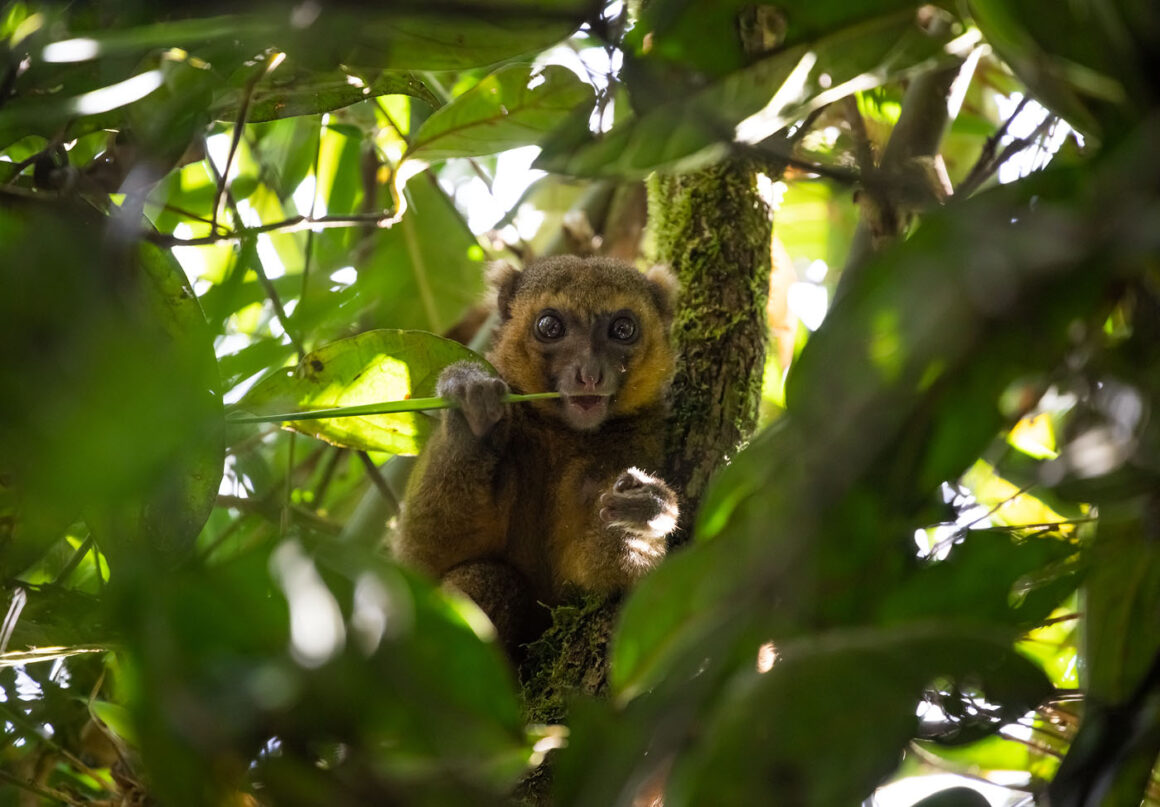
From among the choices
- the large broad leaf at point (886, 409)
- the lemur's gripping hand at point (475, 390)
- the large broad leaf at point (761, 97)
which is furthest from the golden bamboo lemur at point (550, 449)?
the large broad leaf at point (886, 409)

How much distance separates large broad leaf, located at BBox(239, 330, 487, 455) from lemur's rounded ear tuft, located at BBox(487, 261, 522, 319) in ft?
5.16

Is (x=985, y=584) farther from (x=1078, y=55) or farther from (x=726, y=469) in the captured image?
(x=1078, y=55)

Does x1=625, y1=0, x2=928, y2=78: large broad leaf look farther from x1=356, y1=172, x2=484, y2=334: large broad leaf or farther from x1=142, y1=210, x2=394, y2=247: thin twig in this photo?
x1=356, y1=172, x2=484, y2=334: large broad leaf

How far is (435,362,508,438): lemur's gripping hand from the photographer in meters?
3.50

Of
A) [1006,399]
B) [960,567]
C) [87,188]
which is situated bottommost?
[960,567]

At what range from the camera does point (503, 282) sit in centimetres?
470

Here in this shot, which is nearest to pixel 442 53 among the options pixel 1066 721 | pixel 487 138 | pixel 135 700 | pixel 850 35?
pixel 850 35

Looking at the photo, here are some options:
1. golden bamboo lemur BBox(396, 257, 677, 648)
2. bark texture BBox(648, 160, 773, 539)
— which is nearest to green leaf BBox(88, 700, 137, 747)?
golden bamboo lemur BBox(396, 257, 677, 648)

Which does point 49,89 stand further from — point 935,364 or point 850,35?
point 935,364

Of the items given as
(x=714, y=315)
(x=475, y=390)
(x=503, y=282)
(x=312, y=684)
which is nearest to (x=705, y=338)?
(x=714, y=315)

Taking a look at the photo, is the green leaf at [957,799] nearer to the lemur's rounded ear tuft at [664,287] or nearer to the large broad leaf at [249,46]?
the large broad leaf at [249,46]

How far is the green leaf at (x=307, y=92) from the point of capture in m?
1.97

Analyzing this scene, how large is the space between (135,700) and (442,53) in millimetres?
1180

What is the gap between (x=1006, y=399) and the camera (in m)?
1.11
